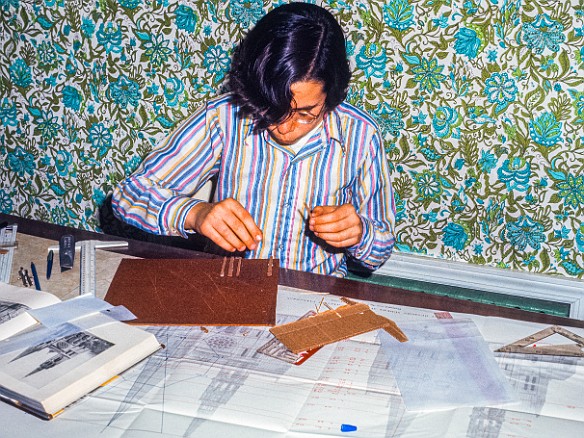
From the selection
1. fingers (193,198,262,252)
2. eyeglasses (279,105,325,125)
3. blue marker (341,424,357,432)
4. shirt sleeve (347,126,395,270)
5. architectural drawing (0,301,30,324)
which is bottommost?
blue marker (341,424,357,432)

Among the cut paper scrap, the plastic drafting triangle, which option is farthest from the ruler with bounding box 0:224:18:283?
the plastic drafting triangle

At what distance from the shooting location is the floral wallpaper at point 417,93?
6.04 feet

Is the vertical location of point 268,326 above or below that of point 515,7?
below

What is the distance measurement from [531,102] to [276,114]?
2.76ft

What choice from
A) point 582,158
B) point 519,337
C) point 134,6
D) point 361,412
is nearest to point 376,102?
point 582,158

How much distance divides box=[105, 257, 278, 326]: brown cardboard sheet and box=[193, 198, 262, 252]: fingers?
51 millimetres

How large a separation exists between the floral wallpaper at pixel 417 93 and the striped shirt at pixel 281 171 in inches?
15.0

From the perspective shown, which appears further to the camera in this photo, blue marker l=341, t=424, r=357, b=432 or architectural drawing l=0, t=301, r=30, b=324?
architectural drawing l=0, t=301, r=30, b=324

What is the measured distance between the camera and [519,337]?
1126mm

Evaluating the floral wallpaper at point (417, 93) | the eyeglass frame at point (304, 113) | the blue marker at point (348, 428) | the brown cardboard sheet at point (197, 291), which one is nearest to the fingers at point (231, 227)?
the brown cardboard sheet at point (197, 291)

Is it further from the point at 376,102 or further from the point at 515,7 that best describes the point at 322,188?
the point at 515,7

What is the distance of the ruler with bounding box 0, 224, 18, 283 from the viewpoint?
1.37m

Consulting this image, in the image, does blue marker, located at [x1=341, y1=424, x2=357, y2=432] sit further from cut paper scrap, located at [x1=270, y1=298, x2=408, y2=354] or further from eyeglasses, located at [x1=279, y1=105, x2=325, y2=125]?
eyeglasses, located at [x1=279, y1=105, x2=325, y2=125]

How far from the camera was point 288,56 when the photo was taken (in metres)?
1.40
